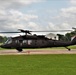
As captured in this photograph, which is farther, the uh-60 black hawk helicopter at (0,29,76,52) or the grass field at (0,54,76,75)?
the uh-60 black hawk helicopter at (0,29,76,52)

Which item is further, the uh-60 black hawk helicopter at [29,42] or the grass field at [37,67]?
the uh-60 black hawk helicopter at [29,42]

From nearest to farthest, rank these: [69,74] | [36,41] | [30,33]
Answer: [69,74] < [30,33] < [36,41]

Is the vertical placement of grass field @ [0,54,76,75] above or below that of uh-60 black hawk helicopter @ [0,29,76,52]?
below

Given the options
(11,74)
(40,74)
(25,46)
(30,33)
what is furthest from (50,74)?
(25,46)

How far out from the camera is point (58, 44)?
Result: 132ft

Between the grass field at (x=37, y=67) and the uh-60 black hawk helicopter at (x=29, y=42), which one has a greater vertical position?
the uh-60 black hawk helicopter at (x=29, y=42)

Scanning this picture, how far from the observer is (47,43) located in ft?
130

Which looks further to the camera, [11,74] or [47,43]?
[47,43]

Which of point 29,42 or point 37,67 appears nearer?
point 37,67

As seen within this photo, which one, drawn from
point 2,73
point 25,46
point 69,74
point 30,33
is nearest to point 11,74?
point 2,73

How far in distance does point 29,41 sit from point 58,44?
4.45m

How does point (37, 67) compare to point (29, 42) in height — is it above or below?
below

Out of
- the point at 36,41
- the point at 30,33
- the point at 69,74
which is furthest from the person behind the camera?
the point at 36,41

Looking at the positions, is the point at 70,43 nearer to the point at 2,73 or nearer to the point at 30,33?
the point at 30,33
